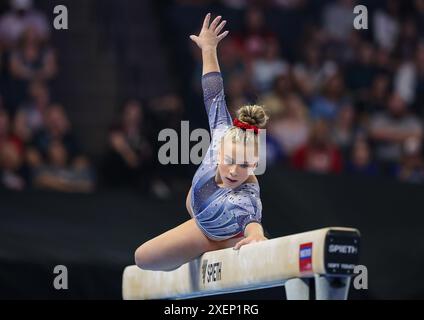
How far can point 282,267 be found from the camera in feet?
14.1

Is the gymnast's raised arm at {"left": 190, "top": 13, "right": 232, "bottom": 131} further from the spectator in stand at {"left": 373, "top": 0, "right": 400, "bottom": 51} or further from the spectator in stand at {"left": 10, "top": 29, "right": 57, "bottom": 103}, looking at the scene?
the spectator in stand at {"left": 373, "top": 0, "right": 400, "bottom": 51}

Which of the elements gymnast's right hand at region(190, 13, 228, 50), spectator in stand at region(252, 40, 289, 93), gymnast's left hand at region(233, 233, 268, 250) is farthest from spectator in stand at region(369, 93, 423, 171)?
gymnast's left hand at region(233, 233, 268, 250)

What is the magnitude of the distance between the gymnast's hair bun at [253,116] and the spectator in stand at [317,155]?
162 inches

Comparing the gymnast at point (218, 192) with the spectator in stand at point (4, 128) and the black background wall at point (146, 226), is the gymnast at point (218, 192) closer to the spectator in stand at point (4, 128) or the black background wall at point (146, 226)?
the black background wall at point (146, 226)

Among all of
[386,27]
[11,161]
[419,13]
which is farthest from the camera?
[419,13]

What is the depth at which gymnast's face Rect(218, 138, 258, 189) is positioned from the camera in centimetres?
459

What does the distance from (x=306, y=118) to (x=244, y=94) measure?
2.44ft

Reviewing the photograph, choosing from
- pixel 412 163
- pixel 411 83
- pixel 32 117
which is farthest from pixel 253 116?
pixel 411 83

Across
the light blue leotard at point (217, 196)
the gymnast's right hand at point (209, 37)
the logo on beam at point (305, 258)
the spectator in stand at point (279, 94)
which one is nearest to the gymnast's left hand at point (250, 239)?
the light blue leotard at point (217, 196)

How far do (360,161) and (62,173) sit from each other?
9.09 feet

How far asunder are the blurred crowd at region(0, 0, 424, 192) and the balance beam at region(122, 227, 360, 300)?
2.70 m

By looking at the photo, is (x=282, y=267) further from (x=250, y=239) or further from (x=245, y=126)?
(x=245, y=126)

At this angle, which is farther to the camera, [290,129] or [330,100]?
[330,100]

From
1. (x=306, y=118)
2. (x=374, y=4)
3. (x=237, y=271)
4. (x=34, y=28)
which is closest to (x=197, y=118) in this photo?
(x=306, y=118)
